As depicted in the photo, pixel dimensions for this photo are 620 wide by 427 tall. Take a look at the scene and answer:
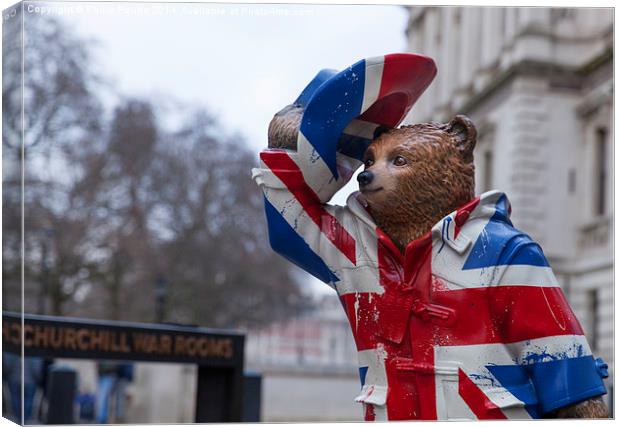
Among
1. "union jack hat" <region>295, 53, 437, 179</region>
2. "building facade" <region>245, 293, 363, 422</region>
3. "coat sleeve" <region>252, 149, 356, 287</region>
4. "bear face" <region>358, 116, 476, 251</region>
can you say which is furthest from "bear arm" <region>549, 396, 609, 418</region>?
"building facade" <region>245, 293, 363, 422</region>

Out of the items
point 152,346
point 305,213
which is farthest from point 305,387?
point 305,213

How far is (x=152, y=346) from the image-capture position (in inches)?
328

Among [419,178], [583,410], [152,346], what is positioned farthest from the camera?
[152,346]

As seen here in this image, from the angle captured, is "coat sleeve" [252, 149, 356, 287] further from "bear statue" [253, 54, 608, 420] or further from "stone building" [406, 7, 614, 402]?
"stone building" [406, 7, 614, 402]

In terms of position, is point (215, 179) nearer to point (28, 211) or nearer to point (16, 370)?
point (28, 211)

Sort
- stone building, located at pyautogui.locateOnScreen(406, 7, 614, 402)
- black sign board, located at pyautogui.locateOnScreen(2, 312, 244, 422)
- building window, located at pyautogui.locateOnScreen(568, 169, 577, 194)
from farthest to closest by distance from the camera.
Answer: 1. building window, located at pyautogui.locateOnScreen(568, 169, 577, 194)
2. stone building, located at pyautogui.locateOnScreen(406, 7, 614, 402)
3. black sign board, located at pyautogui.locateOnScreen(2, 312, 244, 422)

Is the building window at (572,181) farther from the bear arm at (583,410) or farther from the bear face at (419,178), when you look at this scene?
the bear arm at (583,410)

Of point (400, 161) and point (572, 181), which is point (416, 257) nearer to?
point (400, 161)

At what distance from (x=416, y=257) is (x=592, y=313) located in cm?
1465

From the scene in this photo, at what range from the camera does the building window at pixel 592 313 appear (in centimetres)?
1705

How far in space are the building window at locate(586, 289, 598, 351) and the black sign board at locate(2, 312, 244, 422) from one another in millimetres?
9267

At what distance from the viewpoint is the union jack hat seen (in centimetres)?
395

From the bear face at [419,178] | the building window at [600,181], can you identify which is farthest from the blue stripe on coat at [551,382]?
the building window at [600,181]

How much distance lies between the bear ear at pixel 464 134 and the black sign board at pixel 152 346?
12.1 feet
